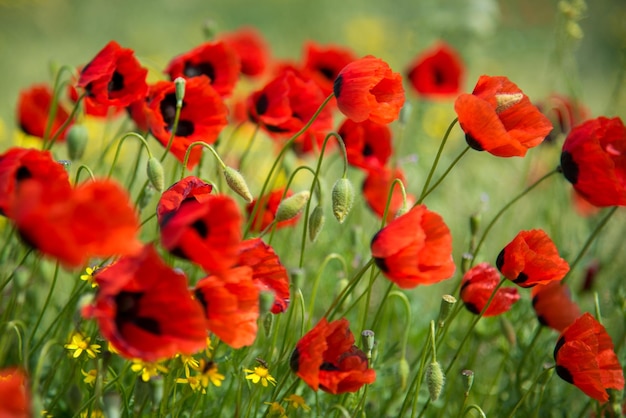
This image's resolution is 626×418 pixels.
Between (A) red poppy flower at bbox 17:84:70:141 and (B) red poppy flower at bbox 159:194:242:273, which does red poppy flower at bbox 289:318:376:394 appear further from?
(A) red poppy flower at bbox 17:84:70:141

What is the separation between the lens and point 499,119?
1.66m

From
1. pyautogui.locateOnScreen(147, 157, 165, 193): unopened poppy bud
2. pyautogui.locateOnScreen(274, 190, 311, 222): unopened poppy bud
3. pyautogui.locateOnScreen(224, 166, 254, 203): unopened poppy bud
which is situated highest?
pyautogui.locateOnScreen(147, 157, 165, 193): unopened poppy bud

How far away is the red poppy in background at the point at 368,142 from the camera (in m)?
2.23

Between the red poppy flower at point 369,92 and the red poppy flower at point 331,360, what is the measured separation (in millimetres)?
450

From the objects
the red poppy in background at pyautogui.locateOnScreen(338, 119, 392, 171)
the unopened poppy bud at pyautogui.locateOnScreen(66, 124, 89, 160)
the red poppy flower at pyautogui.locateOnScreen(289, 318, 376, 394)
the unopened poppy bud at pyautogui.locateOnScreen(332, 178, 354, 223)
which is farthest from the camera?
Answer: the red poppy in background at pyautogui.locateOnScreen(338, 119, 392, 171)

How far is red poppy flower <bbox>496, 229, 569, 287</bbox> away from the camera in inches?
65.0

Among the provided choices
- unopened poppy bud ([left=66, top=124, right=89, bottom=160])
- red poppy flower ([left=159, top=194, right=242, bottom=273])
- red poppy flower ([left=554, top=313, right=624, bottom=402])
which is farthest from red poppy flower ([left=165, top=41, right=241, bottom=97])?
red poppy flower ([left=554, top=313, right=624, bottom=402])

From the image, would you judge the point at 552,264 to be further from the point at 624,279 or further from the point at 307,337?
the point at 624,279

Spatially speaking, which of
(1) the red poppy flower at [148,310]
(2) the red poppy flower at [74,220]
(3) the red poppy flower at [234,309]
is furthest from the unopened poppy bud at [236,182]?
(2) the red poppy flower at [74,220]

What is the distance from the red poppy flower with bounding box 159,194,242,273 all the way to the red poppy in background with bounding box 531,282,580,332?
955 millimetres

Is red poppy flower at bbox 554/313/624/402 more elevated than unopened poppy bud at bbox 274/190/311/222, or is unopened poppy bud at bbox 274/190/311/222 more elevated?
unopened poppy bud at bbox 274/190/311/222

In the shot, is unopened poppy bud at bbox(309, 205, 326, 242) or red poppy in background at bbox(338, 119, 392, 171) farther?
red poppy in background at bbox(338, 119, 392, 171)

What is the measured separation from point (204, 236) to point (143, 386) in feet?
1.19

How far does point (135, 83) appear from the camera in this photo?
1.84 meters
